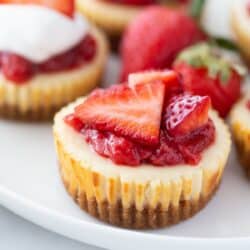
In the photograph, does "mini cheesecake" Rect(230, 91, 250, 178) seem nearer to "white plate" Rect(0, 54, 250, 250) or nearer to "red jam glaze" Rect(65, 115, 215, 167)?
"white plate" Rect(0, 54, 250, 250)

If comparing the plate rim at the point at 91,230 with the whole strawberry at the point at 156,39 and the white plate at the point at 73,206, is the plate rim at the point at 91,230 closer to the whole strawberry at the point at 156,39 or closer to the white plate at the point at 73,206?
the white plate at the point at 73,206

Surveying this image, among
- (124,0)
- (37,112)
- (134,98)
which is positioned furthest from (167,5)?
(134,98)

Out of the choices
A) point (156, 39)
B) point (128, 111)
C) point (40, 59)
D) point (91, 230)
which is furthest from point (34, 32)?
point (91, 230)

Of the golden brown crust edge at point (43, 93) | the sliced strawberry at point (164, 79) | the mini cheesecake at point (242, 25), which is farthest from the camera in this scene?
the mini cheesecake at point (242, 25)

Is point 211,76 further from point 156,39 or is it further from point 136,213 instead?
point 136,213

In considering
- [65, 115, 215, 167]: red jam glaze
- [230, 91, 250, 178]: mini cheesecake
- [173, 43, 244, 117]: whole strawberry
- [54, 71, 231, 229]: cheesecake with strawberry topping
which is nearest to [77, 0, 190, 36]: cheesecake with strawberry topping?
[173, 43, 244, 117]: whole strawberry

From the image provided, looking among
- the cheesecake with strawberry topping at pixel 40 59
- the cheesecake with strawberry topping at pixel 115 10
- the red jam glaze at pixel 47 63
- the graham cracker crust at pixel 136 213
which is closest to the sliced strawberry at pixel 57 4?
the cheesecake with strawberry topping at pixel 40 59
